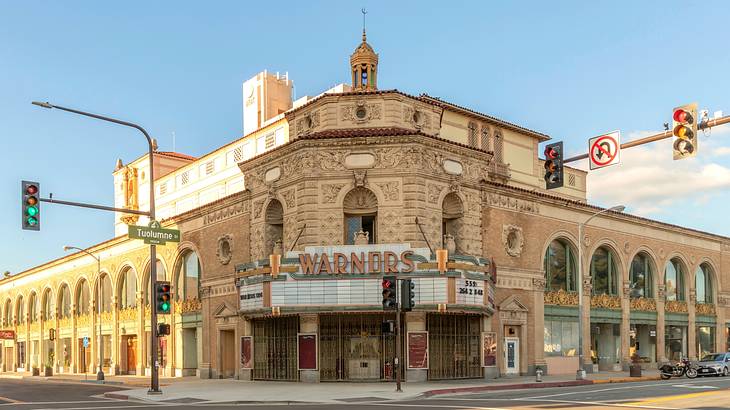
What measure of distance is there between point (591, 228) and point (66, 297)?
49.4 metres

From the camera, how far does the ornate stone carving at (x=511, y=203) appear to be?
4562 cm

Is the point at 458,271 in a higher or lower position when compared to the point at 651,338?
higher

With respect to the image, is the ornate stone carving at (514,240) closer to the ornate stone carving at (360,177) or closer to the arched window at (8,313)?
the ornate stone carving at (360,177)

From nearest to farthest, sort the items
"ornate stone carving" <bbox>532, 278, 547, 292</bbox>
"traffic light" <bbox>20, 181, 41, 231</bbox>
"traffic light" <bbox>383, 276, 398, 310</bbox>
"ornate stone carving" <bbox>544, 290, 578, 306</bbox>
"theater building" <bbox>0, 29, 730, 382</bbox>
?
1. "traffic light" <bbox>20, 181, 41, 231</bbox>
2. "traffic light" <bbox>383, 276, 398, 310</bbox>
3. "theater building" <bbox>0, 29, 730, 382</bbox>
4. "ornate stone carving" <bbox>532, 278, 547, 292</bbox>
5. "ornate stone carving" <bbox>544, 290, 578, 306</bbox>

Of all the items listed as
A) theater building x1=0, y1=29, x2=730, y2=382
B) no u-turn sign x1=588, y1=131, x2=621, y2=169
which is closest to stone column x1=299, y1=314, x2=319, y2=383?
theater building x1=0, y1=29, x2=730, y2=382

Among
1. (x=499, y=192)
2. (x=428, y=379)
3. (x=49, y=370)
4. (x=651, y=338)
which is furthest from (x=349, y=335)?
(x=49, y=370)

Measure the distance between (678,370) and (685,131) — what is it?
30782 mm

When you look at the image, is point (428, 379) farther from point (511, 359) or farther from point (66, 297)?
point (66, 297)

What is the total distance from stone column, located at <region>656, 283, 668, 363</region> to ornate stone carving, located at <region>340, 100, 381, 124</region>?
27.9 m

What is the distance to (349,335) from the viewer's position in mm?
40875

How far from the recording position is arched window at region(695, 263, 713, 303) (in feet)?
208

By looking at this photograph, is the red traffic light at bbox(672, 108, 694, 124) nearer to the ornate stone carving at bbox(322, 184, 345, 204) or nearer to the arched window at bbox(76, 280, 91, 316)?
the ornate stone carving at bbox(322, 184, 345, 204)

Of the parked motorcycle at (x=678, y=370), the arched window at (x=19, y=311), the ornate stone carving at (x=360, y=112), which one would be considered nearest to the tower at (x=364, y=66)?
the ornate stone carving at (x=360, y=112)

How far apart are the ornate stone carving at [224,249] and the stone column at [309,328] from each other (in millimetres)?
9981
